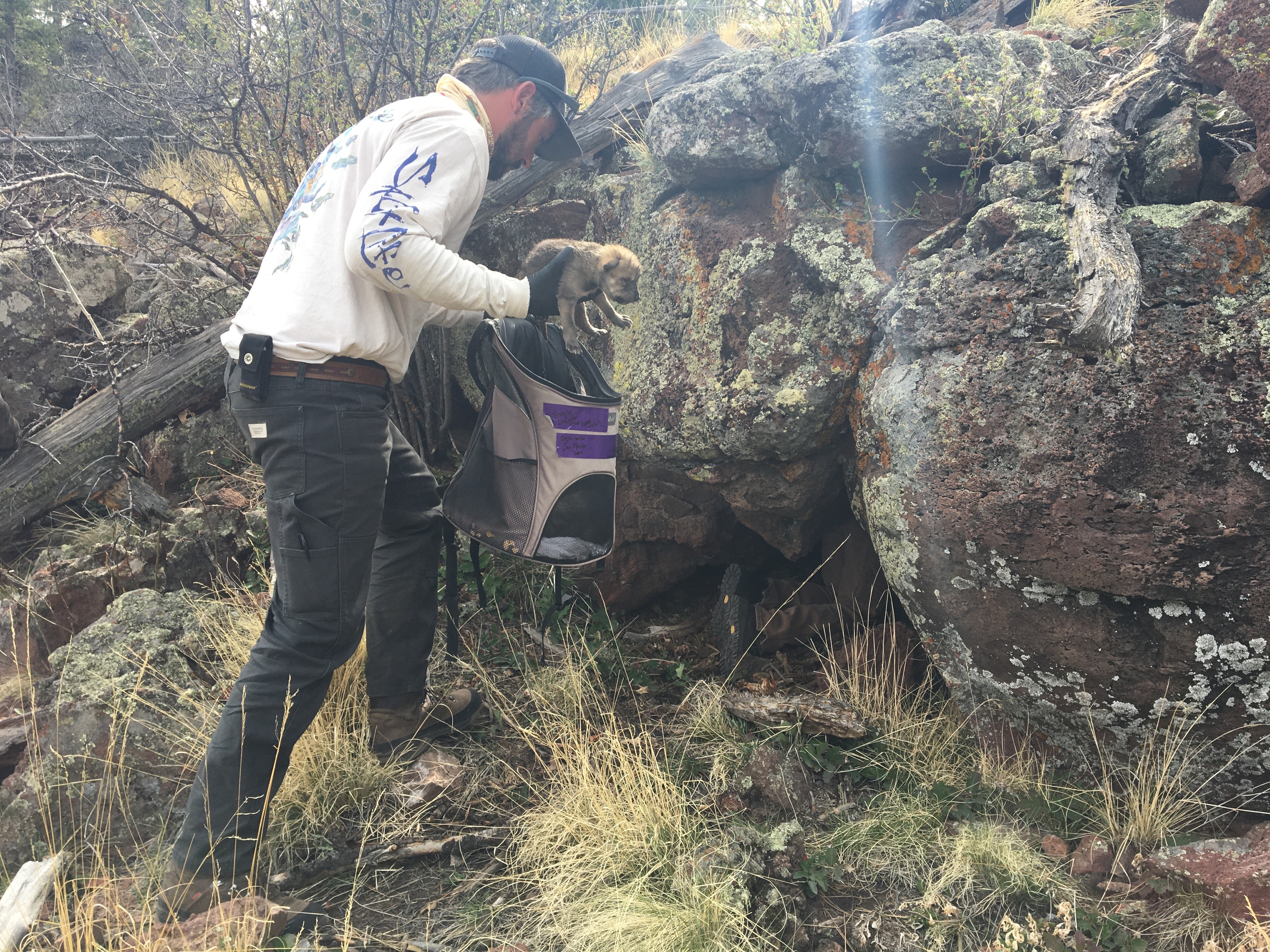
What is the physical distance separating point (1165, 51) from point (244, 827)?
4037 millimetres

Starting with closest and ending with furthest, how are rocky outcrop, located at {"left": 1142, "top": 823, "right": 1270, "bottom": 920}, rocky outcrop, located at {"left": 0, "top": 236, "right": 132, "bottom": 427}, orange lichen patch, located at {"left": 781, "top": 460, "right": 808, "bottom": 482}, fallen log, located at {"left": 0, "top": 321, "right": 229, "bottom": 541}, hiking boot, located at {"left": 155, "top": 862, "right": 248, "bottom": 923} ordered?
rocky outcrop, located at {"left": 1142, "top": 823, "right": 1270, "bottom": 920} → hiking boot, located at {"left": 155, "top": 862, "right": 248, "bottom": 923} → orange lichen patch, located at {"left": 781, "top": 460, "right": 808, "bottom": 482} → fallen log, located at {"left": 0, "top": 321, "right": 229, "bottom": 541} → rocky outcrop, located at {"left": 0, "top": 236, "right": 132, "bottom": 427}

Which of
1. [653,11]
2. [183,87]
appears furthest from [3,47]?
[653,11]

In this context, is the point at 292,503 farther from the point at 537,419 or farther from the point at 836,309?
the point at 836,309

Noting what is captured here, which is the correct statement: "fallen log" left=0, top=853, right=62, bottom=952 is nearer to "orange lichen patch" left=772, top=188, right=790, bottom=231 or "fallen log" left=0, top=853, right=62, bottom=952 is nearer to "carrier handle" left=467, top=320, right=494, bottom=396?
"carrier handle" left=467, top=320, right=494, bottom=396

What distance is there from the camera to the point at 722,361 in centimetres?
307

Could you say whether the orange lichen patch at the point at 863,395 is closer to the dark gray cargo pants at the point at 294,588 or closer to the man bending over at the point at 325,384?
the man bending over at the point at 325,384

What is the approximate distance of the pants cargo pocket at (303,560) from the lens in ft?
7.30

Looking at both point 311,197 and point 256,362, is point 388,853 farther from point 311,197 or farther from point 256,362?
point 311,197

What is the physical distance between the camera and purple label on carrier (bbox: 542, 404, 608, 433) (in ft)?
9.04

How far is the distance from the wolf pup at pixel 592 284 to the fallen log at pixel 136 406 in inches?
75.0

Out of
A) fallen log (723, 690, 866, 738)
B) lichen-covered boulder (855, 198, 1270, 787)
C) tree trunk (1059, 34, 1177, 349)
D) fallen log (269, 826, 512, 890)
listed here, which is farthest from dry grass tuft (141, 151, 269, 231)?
tree trunk (1059, 34, 1177, 349)

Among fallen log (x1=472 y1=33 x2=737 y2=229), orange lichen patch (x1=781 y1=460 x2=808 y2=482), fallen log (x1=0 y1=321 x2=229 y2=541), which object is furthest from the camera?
fallen log (x1=472 y1=33 x2=737 y2=229)

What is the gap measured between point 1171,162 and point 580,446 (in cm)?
219

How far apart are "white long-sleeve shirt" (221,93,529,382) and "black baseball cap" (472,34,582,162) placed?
334mm
